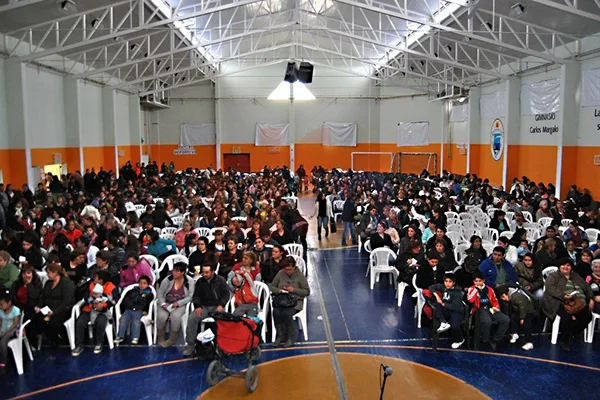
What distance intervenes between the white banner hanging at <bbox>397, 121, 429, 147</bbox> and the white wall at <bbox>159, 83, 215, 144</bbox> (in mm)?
9737

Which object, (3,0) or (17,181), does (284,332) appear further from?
(17,181)

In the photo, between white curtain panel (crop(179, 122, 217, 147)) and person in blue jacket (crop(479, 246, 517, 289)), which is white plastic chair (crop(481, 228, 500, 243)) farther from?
white curtain panel (crop(179, 122, 217, 147))

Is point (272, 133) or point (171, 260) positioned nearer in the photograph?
point (171, 260)

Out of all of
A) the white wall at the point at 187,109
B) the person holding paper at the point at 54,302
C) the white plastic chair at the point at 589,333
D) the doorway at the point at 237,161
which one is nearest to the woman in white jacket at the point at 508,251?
the white plastic chair at the point at 589,333

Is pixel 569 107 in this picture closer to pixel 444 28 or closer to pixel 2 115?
pixel 444 28

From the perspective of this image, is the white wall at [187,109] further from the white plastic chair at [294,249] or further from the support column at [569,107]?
the white plastic chair at [294,249]

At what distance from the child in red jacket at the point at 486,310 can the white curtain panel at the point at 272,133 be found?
921 inches

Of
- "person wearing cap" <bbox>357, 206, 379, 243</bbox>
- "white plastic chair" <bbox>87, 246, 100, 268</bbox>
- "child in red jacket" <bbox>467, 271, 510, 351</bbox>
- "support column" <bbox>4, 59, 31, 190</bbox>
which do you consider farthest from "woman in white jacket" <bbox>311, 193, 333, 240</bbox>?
"support column" <bbox>4, 59, 31, 190</bbox>

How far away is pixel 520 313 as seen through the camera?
6855mm

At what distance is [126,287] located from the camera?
700 centimetres

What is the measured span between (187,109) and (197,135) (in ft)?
4.71

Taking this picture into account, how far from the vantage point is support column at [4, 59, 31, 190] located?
14.3m

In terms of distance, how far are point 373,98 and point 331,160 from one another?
152 inches

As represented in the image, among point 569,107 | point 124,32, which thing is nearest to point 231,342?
point 124,32
